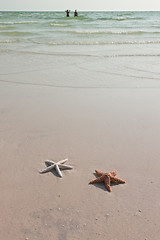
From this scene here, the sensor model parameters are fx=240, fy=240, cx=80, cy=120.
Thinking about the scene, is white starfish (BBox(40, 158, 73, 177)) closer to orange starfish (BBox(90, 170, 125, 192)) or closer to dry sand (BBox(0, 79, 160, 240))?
dry sand (BBox(0, 79, 160, 240))

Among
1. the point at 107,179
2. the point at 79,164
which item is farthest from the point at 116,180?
A: the point at 79,164

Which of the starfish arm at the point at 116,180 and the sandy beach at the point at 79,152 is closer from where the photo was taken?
the sandy beach at the point at 79,152

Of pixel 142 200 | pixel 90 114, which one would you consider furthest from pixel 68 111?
pixel 142 200

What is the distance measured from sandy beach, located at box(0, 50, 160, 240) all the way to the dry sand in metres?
0.01

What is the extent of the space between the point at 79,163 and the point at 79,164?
0.07 ft

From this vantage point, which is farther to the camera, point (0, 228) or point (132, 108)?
point (132, 108)

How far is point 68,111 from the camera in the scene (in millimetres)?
5109

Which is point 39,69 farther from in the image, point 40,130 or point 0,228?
point 0,228

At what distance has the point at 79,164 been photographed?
3.45 metres

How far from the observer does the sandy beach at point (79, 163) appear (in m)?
2.51

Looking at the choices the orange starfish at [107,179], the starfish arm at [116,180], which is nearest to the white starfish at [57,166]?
the orange starfish at [107,179]

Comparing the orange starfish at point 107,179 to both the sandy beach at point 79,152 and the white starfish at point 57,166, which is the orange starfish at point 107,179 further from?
the white starfish at point 57,166

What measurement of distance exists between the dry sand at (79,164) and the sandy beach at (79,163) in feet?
0.03

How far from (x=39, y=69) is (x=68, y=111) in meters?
3.56
